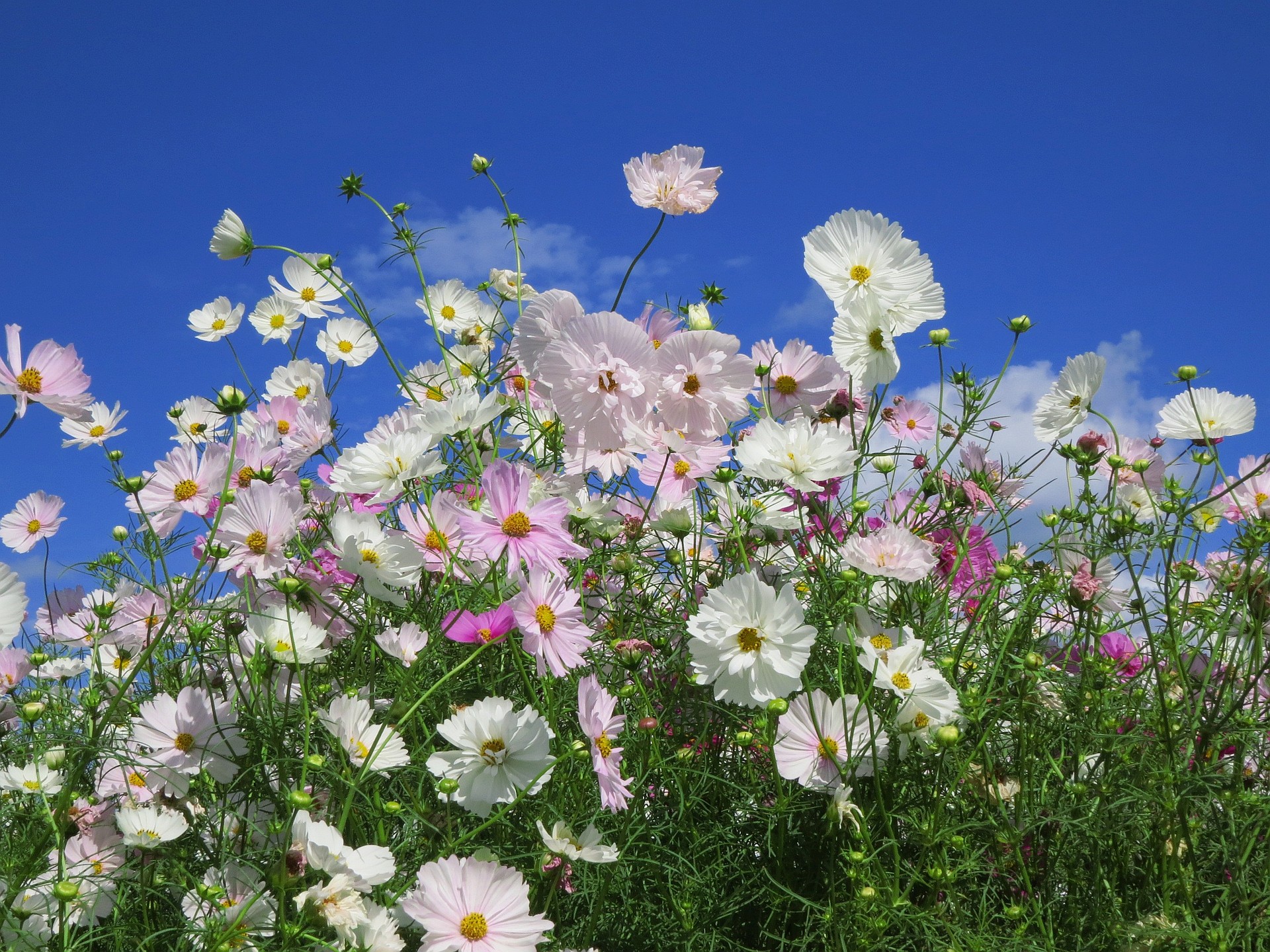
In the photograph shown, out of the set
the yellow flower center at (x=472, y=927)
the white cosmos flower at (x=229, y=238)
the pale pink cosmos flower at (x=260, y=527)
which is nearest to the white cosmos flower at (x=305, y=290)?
the white cosmos flower at (x=229, y=238)

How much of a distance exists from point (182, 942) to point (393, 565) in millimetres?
404

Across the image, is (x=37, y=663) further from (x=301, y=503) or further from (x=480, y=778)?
(x=480, y=778)

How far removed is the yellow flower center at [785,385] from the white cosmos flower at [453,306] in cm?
68

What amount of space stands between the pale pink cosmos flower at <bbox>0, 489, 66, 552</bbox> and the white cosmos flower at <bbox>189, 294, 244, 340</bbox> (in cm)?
43

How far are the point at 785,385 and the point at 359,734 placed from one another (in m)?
0.69

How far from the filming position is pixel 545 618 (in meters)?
0.95

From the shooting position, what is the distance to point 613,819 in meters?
1.06

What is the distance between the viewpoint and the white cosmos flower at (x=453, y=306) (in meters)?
1.82

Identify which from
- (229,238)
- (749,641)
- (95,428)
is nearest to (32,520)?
(95,428)

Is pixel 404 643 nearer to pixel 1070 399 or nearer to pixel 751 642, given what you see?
pixel 751 642

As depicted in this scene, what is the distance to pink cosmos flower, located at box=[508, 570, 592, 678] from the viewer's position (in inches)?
36.3

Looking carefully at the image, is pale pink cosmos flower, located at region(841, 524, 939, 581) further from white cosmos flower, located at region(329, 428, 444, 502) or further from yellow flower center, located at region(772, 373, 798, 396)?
white cosmos flower, located at region(329, 428, 444, 502)

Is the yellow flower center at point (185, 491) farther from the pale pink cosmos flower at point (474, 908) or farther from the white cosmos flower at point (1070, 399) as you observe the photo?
the white cosmos flower at point (1070, 399)

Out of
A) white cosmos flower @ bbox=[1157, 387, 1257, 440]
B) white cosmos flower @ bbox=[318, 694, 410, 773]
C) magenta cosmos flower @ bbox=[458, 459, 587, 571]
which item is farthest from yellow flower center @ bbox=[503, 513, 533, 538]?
white cosmos flower @ bbox=[1157, 387, 1257, 440]
